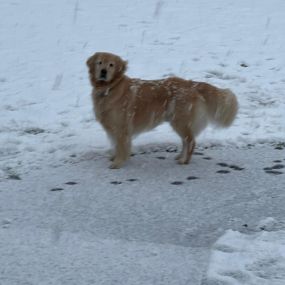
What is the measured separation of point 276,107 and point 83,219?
14.4 ft

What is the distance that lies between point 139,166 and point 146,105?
2.26 ft

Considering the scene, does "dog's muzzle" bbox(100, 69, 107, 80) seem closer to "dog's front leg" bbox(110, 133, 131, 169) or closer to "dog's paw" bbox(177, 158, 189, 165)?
"dog's front leg" bbox(110, 133, 131, 169)

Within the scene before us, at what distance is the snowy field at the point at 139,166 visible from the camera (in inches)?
165

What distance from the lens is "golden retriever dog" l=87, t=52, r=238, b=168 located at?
656 cm

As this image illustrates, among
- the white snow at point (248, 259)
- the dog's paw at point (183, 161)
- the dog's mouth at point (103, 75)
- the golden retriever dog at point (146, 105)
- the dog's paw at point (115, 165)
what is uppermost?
the dog's mouth at point (103, 75)

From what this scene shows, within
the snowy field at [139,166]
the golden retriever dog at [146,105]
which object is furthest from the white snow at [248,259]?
the golden retriever dog at [146,105]

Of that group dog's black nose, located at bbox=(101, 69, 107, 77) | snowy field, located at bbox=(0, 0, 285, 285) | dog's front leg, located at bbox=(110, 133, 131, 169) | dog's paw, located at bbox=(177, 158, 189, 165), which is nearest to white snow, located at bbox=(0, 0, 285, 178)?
snowy field, located at bbox=(0, 0, 285, 285)

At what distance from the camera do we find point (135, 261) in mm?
4188

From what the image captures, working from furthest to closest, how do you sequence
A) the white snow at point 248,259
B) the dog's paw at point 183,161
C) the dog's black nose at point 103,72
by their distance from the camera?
1. the dog's paw at point 183,161
2. the dog's black nose at point 103,72
3. the white snow at point 248,259

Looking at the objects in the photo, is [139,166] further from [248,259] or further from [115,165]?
[248,259]

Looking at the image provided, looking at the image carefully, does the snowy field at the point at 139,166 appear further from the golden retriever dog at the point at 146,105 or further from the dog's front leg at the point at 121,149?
the golden retriever dog at the point at 146,105

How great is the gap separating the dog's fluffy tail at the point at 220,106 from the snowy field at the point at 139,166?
1.41ft

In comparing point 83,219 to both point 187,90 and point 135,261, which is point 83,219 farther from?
point 187,90

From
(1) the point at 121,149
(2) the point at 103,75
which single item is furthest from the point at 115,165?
(2) the point at 103,75
